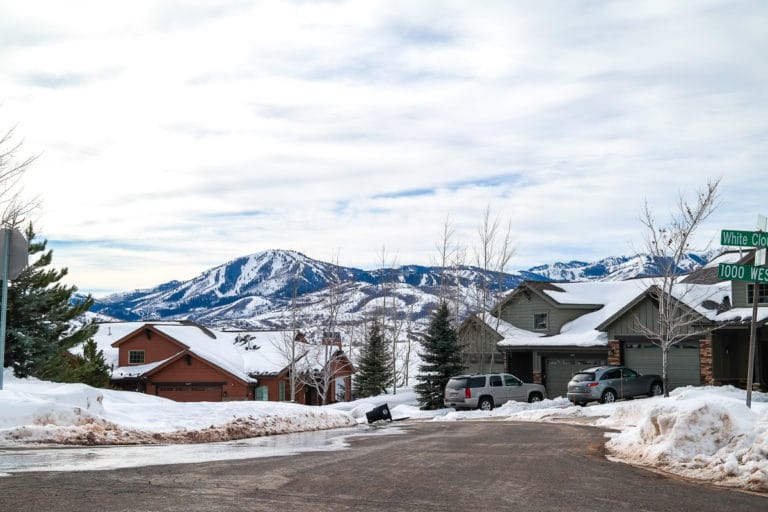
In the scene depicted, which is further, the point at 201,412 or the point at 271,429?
the point at 271,429

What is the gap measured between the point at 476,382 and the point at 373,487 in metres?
25.2

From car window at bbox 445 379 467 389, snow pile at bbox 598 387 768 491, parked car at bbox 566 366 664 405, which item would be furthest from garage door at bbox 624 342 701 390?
snow pile at bbox 598 387 768 491

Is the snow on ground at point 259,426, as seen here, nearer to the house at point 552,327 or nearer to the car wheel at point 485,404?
the car wheel at point 485,404

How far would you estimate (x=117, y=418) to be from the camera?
15.4 metres

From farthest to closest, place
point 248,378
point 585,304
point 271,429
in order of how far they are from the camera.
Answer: point 248,378 < point 585,304 < point 271,429

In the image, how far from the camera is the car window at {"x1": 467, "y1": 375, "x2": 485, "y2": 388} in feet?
111

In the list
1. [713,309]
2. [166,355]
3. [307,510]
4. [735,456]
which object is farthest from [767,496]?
[166,355]

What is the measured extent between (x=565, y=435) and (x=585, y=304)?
88.7 ft

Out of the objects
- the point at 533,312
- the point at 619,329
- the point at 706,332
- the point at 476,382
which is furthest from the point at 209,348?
the point at 706,332

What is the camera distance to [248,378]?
50438 mm

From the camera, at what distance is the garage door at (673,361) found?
3628 cm

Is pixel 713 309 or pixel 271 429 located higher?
pixel 713 309

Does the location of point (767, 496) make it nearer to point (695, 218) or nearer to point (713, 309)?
point (695, 218)

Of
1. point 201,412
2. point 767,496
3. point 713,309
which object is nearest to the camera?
point 767,496
